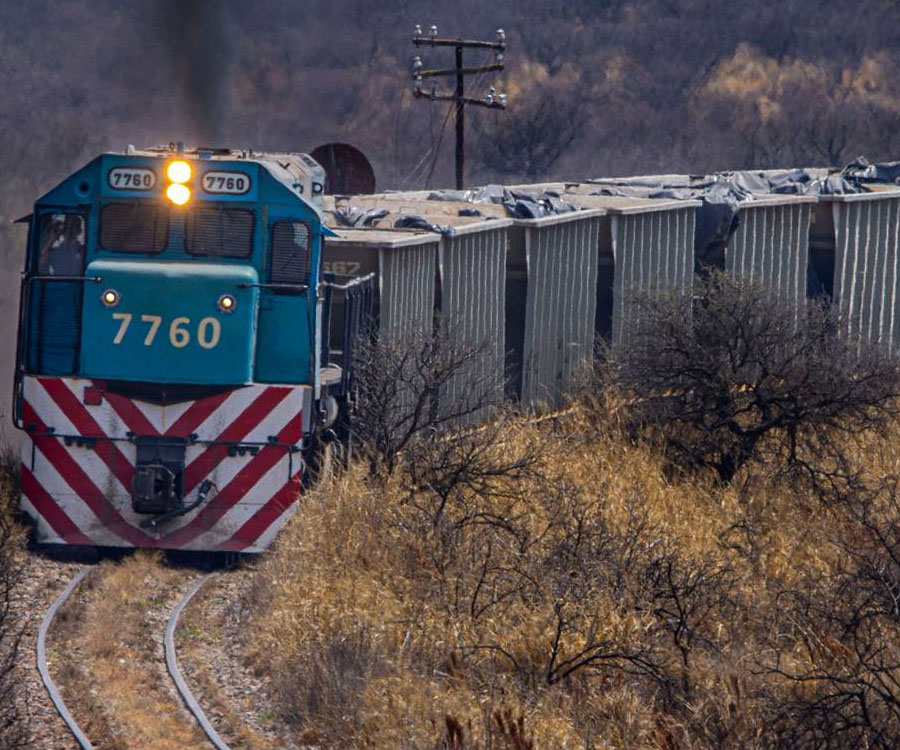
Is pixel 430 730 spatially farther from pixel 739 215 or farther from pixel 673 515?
pixel 739 215

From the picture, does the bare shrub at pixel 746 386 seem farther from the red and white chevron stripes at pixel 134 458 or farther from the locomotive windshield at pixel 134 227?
the locomotive windshield at pixel 134 227

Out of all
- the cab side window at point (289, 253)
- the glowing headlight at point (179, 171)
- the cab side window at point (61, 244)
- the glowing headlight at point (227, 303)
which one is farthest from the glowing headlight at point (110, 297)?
the cab side window at point (289, 253)

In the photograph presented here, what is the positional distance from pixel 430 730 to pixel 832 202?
1440 centimetres

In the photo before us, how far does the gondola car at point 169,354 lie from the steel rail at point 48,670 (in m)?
0.75

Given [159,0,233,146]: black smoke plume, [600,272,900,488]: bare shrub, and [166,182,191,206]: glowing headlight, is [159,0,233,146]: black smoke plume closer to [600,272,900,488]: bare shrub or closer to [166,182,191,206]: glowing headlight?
[166,182,191,206]: glowing headlight

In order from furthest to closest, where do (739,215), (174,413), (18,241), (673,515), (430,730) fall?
(18,241), (739,215), (673,515), (174,413), (430,730)

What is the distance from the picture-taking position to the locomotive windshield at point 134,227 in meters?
11.3

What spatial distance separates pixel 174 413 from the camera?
1112cm

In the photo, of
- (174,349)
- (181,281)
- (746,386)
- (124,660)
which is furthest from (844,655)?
(746,386)

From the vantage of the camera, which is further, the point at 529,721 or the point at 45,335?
the point at 45,335

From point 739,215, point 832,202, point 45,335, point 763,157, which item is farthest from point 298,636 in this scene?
point 763,157

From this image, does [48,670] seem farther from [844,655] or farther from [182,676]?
[844,655]

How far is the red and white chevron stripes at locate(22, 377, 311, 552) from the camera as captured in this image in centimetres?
1112

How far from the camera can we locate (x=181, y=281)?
10922 millimetres
